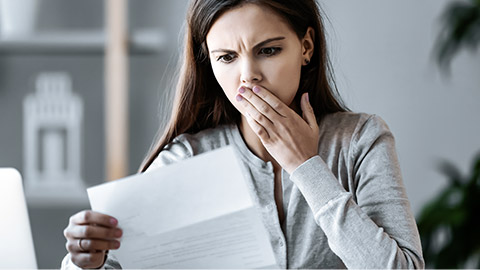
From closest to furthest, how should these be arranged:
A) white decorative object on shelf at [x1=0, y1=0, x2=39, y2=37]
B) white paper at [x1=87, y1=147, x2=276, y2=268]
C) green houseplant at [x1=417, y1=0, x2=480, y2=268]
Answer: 1. white paper at [x1=87, y1=147, x2=276, y2=268]
2. green houseplant at [x1=417, y1=0, x2=480, y2=268]
3. white decorative object on shelf at [x1=0, y1=0, x2=39, y2=37]

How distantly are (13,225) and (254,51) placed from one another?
436 millimetres

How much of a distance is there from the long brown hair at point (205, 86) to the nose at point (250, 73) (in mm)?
114

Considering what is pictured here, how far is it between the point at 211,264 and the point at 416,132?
5.82 feet

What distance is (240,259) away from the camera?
2.72 ft

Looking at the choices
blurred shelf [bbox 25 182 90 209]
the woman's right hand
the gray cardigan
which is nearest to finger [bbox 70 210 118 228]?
the woman's right hand

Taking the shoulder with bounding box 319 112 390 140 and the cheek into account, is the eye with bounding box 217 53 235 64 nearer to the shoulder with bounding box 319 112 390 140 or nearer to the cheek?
the cheek

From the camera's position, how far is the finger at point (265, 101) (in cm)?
96

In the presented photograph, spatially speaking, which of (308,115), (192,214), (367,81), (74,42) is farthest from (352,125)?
(74,42)

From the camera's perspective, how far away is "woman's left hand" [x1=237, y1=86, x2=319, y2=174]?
0.94 meters

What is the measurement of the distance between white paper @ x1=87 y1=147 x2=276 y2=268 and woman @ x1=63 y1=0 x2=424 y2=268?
0.11ft

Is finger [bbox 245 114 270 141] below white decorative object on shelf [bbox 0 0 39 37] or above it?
below

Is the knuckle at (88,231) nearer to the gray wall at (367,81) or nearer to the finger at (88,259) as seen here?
the finger at (88,259)

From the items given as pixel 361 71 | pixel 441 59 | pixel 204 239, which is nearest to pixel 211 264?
pixel 204 239

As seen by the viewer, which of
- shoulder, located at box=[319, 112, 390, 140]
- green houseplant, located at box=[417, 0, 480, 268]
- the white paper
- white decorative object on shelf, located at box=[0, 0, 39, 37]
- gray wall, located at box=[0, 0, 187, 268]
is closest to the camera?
the white paper
